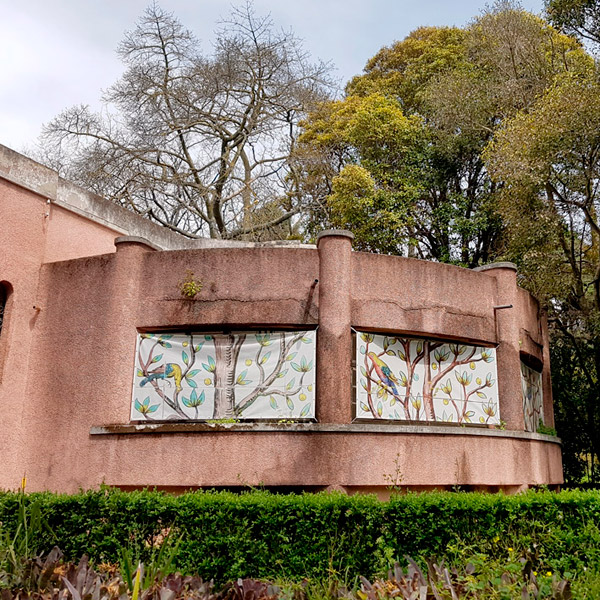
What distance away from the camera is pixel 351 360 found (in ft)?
34.6

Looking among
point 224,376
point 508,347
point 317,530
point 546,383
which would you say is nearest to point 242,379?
point 224,376

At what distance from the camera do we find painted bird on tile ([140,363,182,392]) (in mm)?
10602

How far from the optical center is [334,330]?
34.0 feet

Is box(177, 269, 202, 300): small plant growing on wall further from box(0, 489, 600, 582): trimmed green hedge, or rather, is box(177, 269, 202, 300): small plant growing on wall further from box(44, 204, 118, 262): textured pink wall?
box(0, 489, 600, 582): trimmed green hedge

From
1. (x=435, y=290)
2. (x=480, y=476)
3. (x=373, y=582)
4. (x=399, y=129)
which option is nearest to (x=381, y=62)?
(x=399, y=129)

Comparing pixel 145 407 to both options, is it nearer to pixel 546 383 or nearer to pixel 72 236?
pixel 72 236

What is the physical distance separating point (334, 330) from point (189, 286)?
2429mm

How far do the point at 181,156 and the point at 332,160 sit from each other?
19.3ft

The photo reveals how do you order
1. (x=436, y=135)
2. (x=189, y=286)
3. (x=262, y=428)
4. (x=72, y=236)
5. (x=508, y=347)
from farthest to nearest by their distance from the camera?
(x=436, y=135), (x=72, y=236), (x=508, y=347), (x=189, y=286), (x=262, y=428)

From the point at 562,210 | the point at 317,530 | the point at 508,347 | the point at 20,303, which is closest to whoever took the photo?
the point at 317,530

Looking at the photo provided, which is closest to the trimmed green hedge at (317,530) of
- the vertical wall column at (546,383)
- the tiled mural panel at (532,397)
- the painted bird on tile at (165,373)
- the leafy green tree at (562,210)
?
the painted bird on tile at (165,373)

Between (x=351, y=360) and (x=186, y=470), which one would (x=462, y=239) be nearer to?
(x=351, y=360)

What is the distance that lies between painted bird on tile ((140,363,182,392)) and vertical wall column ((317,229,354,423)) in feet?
7.38

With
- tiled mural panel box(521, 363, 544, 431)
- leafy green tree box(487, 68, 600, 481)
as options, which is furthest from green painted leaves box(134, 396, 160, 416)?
leafy green tree box(487, 68, 600, 481)
